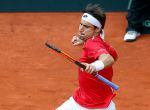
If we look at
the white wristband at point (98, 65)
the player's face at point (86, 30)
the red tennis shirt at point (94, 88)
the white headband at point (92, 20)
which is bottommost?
the red tennis shirt at point (94, 88)

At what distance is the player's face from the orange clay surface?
251 cm

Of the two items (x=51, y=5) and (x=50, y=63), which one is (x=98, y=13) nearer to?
(x=50, y=63)

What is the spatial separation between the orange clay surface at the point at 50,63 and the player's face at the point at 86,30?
8.25 feet

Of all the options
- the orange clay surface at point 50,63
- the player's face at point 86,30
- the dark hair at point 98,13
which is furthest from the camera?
the orange clay surface at point 50,63

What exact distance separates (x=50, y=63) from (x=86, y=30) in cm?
419

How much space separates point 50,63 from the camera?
31.0ft

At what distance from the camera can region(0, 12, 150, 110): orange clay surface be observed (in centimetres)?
792

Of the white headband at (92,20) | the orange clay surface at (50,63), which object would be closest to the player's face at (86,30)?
the white headband at (92,20)

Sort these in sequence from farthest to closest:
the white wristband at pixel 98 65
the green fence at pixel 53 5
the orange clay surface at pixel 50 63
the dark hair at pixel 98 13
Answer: the green fence at pixel 53 5, the orange clay surface at pixel 50 63, the dark hair at pixel 98 13, the white wristband at pixel 98 65

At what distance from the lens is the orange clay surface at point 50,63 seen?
7.92 meters

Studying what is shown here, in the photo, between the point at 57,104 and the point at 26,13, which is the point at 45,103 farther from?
the point at 26,13

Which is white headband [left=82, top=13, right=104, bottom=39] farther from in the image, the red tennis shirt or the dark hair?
the red tennis shirt

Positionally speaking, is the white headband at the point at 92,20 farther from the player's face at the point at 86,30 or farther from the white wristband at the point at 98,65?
the white wristband at the point at 98,65

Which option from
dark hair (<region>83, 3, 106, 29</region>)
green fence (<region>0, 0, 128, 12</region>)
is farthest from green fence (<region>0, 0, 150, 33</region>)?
dark hair (<region>83, 3, 106, 29</region>)
